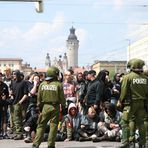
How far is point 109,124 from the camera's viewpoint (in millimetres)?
13203

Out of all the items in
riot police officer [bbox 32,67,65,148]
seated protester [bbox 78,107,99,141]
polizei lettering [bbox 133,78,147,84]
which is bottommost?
seated protester [bbox 78,107,99,141]

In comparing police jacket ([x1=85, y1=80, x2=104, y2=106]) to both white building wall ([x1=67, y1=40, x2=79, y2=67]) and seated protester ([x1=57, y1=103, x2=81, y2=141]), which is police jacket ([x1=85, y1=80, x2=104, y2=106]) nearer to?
seated protester ([x1=57, y1=103, x2=81, y2=141])

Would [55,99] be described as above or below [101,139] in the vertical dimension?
above

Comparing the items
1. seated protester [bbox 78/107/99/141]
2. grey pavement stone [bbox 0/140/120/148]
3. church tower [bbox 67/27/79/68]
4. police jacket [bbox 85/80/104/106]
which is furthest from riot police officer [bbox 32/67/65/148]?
church tower [bbox 67/27/79/68]

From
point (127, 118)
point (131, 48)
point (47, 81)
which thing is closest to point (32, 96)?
point (47, 81)

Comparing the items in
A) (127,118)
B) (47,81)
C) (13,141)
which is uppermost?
(47,81)

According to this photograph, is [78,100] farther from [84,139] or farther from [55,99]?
[55,99]

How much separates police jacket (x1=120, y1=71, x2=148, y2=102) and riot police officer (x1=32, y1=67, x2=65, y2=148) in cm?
137

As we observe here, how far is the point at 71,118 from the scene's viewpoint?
13.4m

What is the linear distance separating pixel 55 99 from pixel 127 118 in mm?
1592

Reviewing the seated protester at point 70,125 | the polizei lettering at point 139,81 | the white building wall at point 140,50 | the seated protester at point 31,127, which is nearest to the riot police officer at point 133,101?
the polizei lettering at point 139,81

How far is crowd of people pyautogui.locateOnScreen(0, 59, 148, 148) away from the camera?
43.0 feet

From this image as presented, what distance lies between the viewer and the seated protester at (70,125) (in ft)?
43.4

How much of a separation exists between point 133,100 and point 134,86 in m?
0.31
